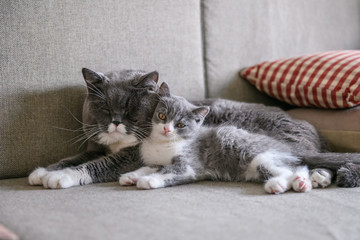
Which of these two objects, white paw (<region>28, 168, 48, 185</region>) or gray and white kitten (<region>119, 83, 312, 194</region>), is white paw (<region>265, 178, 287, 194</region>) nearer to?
gray and white kitten (<region>119, 83, 312, 194</region>)

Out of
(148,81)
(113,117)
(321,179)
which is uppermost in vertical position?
(148,81)

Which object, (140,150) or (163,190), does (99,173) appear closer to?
(140,150)

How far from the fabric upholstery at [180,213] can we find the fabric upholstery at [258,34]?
103cm

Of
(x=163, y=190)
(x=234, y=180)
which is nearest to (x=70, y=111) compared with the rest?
(x=163, y=190)

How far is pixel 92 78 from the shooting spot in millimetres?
1911

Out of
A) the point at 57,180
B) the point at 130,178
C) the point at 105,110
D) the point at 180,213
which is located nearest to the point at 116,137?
the point at 105,110

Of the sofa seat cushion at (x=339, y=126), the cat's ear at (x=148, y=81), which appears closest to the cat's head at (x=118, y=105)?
the cat's ear at (x=148, y=81)

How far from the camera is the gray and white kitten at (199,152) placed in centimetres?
180

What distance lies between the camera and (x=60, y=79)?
2043 millimetres

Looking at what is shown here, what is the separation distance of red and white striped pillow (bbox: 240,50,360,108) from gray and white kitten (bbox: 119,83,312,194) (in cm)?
48

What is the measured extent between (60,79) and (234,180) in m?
Answer: 1.00

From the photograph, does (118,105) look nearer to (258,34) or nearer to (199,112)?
(199,112)

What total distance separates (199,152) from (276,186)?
→ 0.48 metres

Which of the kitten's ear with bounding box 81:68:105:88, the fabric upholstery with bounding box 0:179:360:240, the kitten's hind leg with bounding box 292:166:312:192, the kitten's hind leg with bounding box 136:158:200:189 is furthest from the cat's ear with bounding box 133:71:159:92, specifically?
the kitten's hind leg with bounding box 292:166:312:192
